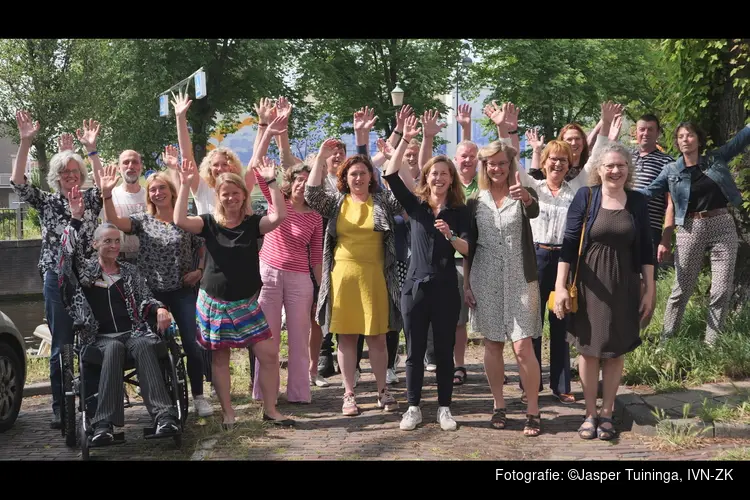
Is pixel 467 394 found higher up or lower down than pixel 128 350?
lower down

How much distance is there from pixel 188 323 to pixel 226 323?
76cm

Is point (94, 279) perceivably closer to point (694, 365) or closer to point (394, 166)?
point (394, 166)

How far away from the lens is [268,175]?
243 inches

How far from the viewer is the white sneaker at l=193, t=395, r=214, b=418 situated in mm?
6568

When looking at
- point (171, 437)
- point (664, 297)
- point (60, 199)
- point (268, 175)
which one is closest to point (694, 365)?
point (664, 297)

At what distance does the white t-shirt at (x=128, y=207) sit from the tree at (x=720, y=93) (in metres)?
5.41

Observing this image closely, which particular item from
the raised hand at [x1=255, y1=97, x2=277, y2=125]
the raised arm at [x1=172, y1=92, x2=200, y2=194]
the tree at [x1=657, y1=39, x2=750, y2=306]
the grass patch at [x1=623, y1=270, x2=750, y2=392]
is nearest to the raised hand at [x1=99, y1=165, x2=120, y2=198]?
the raised arm at [x1=172, y1=92, x2=200, y2=194]

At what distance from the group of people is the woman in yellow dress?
0.01 m

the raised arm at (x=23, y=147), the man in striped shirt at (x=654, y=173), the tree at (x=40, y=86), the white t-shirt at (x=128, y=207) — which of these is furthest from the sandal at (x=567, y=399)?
the tree at (x=40, y=86)

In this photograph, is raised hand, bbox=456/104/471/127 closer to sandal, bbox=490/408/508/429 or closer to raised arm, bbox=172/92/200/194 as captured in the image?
raised arm, bbox=172/92/200/194

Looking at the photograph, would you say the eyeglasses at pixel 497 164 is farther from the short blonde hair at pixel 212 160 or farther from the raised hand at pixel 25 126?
the raised hand at pixel 25 126

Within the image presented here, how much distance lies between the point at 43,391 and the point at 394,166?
436cm

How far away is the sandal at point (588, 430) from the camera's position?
5.74 m
